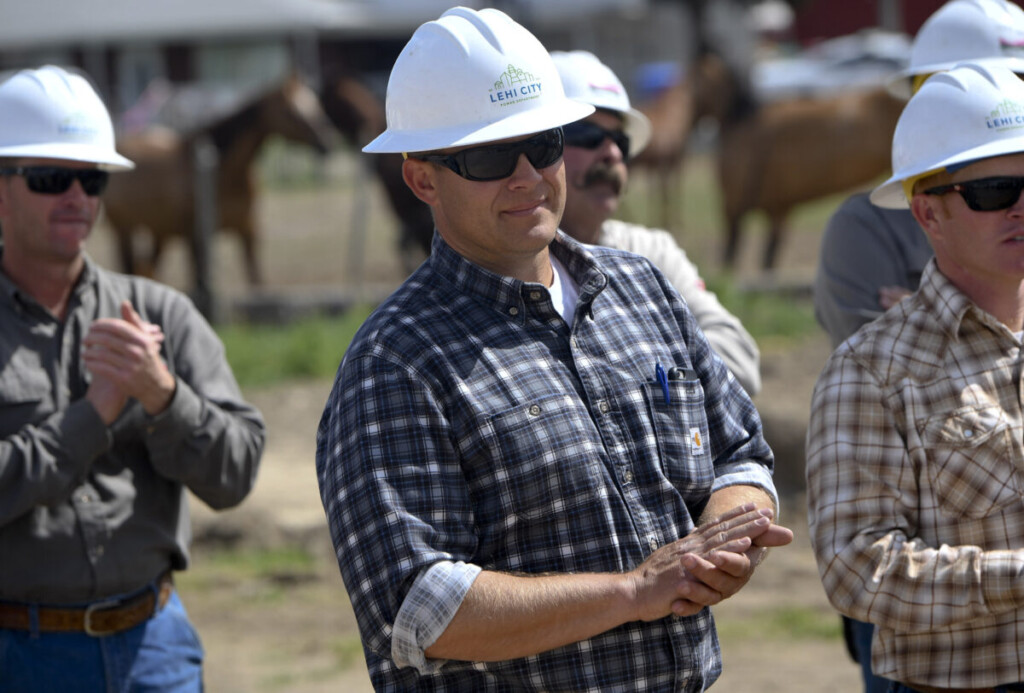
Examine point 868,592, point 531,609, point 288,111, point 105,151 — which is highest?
point 105,151

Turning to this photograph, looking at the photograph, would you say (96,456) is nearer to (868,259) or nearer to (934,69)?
(868,259)

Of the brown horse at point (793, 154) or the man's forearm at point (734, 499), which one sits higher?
the man's forearm at point (734, 499)

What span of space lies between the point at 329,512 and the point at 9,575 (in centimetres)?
141

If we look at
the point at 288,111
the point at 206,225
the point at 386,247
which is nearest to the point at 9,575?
the point at 206,225

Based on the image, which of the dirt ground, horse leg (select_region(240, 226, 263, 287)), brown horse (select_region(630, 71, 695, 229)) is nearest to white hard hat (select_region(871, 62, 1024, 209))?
the dirt ground

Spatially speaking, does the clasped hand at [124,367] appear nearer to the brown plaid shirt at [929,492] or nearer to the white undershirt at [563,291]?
the white undershirt at [563,291]

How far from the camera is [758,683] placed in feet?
19.1

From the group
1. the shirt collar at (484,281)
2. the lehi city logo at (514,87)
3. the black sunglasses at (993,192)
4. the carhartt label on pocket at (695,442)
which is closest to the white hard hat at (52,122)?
the shirt collar at (484,281)

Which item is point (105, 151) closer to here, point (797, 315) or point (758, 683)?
point (758, 683)

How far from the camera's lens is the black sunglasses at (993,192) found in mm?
2914

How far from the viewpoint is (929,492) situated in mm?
2863

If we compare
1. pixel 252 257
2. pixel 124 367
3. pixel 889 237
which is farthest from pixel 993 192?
pixel 252 257

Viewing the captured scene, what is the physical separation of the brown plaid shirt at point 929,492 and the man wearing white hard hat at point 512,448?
21 cm

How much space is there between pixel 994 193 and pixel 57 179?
8.00 ft
